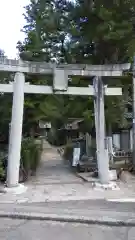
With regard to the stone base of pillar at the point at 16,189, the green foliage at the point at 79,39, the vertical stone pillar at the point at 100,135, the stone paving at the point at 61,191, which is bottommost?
the stone paving at the point at 61,191

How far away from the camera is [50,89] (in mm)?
8203

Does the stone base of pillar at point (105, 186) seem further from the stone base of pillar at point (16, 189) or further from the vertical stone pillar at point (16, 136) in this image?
the vertical stone pillar at point (16, 136)

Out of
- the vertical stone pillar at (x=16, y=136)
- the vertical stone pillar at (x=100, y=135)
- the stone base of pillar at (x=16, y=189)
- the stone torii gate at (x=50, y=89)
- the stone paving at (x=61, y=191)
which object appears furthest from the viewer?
the vertical stone pillar at (x=100, y=135)

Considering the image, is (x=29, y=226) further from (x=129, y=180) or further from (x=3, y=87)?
(x=129, y=180)

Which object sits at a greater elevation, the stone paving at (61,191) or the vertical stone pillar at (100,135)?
the vertical stone pillar at (100,135)

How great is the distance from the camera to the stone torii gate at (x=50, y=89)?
7634 millimetres

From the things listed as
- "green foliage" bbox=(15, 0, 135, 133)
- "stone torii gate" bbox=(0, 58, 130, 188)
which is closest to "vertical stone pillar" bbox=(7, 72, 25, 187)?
"stone torii gate" bbox=(0, 58, 130, 188)

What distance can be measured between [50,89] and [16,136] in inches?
69.1

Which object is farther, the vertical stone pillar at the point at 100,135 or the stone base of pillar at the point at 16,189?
the vertical stone pillar at the point at 100,135

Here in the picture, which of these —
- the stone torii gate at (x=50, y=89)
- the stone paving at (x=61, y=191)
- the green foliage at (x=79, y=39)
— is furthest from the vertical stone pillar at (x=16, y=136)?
the green foliage at (x=79, y=39)

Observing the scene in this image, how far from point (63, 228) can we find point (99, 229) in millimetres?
571

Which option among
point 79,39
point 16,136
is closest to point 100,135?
point 16,136

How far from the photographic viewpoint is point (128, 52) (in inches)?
460

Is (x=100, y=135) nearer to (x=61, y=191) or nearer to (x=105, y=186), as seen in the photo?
(x=105, y=186)
